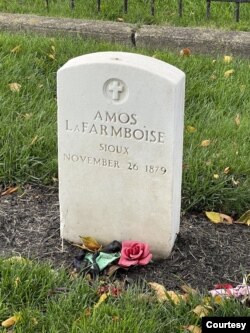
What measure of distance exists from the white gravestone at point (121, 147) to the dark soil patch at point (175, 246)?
0.11m

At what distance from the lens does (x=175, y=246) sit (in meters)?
3.17

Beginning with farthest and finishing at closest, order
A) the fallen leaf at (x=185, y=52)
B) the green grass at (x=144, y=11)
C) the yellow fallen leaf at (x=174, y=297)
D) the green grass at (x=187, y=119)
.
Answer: the green grass at (x=144, y=11), the fallen leaf at (x=185, y=52), the green grass at (x=187, y=119), the yellow fallen leaf at (x=174, y=297)

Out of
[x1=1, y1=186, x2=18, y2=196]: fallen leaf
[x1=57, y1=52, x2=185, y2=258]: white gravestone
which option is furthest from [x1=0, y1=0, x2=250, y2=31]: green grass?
[x1=57, y1=52, x2=185, y2=258]: white gravestone

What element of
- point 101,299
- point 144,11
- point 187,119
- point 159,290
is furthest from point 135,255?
point 144,11

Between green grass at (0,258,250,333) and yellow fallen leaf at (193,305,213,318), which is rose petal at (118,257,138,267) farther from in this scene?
yellow fallen leaf at (193,305,213,318)

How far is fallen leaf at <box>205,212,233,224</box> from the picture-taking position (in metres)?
3.40

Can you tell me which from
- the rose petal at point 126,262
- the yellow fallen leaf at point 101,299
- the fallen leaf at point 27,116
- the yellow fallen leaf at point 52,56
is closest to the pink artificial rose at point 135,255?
the rose petal at point 126,262

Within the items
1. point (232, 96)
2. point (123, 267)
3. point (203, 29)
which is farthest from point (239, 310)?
point (203, 29)

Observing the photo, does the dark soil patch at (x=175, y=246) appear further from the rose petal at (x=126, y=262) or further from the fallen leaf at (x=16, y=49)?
the fallen leaf at (x=16, y=49)

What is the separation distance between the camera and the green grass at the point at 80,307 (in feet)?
8.50

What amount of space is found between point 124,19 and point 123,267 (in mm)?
2925

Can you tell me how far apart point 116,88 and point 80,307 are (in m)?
0.86

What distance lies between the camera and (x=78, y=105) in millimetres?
2920

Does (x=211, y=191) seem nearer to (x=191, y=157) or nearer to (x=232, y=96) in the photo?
(x=191, y=157)
